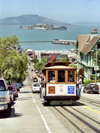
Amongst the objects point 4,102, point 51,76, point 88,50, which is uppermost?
point 88,50

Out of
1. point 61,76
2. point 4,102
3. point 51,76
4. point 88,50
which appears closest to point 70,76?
point 61,76

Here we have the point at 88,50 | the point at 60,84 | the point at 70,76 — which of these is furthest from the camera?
the point at 88,50

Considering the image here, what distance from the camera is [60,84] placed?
63.7 ft

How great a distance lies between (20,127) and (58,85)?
26.6ft

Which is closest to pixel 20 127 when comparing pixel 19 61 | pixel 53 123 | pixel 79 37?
pixel 53 123

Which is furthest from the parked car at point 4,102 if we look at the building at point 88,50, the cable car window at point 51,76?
the building at point 88,50

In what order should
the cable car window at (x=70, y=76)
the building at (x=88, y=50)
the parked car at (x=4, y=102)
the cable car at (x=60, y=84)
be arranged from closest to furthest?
the parked car at (x=4, y=102) < the cable car at (x=60, y=84) < the cable car window at (x=70, y=76) < the building at (x=88, y=50)

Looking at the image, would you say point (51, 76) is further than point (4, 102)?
Yes

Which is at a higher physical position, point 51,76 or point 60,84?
point 51,76

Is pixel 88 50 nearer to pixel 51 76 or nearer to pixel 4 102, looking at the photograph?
pixel 51 76

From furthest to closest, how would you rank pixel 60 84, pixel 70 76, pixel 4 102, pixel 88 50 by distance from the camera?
1. pixel 88 50
2. pixel 70 76
3. pixel 60 84
4. pixel 4 102

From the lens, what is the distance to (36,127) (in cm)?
1148

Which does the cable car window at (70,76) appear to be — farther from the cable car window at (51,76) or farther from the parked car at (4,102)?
the parked car at (4,102)

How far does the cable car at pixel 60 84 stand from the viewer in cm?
1934
